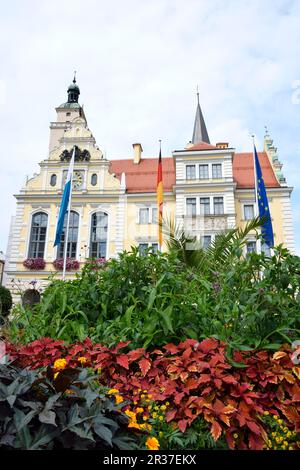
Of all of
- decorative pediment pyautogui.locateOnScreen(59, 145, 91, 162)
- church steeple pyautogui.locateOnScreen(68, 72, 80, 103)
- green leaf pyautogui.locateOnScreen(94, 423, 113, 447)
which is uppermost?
church steeple pyautogui.locateOnScreen(68, 72, 80, 103)

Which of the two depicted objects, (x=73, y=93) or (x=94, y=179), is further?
(x=73, y=93)

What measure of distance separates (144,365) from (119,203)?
75.8 feet

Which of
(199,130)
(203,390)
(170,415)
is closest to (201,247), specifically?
(203,390)

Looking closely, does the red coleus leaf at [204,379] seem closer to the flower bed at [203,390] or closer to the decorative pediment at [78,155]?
the flower bed at [203,390]

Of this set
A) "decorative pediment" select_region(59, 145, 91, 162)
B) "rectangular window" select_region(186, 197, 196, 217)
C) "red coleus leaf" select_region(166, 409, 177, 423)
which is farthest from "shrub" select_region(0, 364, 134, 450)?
"decorative pediment" select_region(59, 145, 91, 162)

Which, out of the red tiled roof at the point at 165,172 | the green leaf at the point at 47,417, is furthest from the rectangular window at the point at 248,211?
the green leaf at the point at 47,417

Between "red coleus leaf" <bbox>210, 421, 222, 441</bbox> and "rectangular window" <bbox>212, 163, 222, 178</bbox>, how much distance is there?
77.8 feet

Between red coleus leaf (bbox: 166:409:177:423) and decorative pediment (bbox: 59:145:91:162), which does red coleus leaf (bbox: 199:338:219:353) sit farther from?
decorative pediment (bbox: 59:145:91:162)

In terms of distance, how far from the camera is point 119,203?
83.1ft

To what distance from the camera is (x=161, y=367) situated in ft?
8.83

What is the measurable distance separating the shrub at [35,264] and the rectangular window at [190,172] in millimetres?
11488

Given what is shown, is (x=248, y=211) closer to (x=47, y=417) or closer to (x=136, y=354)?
(x=136, y=354)

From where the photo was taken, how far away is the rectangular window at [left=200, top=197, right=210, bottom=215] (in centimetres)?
2405
